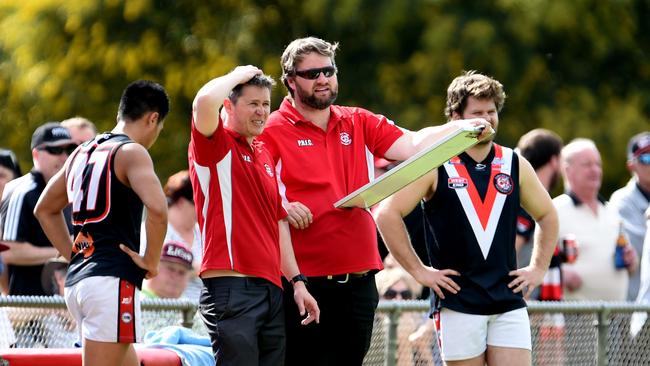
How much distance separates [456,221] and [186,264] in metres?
2.82

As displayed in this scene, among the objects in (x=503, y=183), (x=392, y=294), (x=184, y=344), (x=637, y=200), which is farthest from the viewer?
(x=637, y=200)

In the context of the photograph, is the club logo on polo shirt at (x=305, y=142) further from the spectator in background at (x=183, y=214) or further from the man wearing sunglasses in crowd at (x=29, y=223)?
the spectator in background at (x=183, y=214)

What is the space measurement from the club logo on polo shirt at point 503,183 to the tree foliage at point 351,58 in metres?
8.37

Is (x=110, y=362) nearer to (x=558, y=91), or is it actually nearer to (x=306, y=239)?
(x=306, y=239)

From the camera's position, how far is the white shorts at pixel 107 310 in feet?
22.9

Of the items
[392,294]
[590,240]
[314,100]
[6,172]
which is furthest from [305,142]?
[590,240]

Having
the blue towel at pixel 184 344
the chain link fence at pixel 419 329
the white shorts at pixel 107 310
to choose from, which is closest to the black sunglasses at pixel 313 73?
the white shorts at pixel 107 310

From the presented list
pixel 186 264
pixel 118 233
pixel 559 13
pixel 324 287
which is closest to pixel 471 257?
pixel 324 287

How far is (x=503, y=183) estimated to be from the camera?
7.59 meters

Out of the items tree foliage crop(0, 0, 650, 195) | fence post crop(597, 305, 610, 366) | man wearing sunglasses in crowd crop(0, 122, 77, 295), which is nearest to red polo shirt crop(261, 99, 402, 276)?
man wearing sunglasses in crowd crop(0, 122, 77, 295)

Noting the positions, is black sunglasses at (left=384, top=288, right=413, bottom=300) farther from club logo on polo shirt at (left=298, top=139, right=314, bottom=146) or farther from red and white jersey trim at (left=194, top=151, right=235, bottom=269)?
red and white jersey trim at (left=194, top=151, right=235, bottom=269)

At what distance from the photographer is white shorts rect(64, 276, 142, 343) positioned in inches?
274

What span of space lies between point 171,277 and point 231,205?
3.09m

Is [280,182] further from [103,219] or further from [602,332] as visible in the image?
[602,332]
